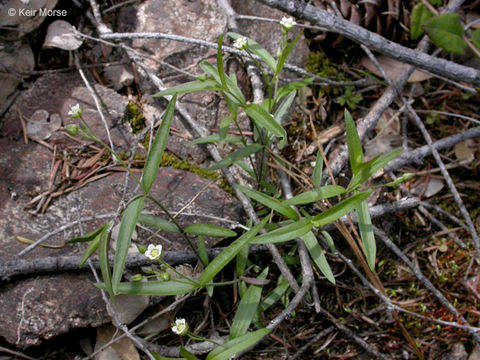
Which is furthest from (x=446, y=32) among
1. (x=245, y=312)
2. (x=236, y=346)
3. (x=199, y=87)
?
(x=236, y=346)

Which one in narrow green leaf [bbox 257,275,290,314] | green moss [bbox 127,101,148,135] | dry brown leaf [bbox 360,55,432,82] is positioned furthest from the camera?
dry brown leaf [bbox 360,55,432,82]

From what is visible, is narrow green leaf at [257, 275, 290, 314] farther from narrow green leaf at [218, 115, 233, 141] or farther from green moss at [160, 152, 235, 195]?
narrow green leaf at [218, 115, 233, 141]

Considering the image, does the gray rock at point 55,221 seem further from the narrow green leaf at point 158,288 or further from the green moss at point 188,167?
the narrow green leaf at point 158,288

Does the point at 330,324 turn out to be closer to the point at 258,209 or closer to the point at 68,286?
the point at 258,209

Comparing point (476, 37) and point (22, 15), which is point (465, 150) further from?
point (22, 15)

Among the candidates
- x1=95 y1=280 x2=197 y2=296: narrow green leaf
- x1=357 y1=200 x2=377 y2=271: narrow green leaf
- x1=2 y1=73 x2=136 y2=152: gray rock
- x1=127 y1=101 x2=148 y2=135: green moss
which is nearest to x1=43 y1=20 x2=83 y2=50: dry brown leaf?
x1=2 y1=73 x2=136 y2=152: gray rock

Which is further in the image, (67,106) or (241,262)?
(67,106)
